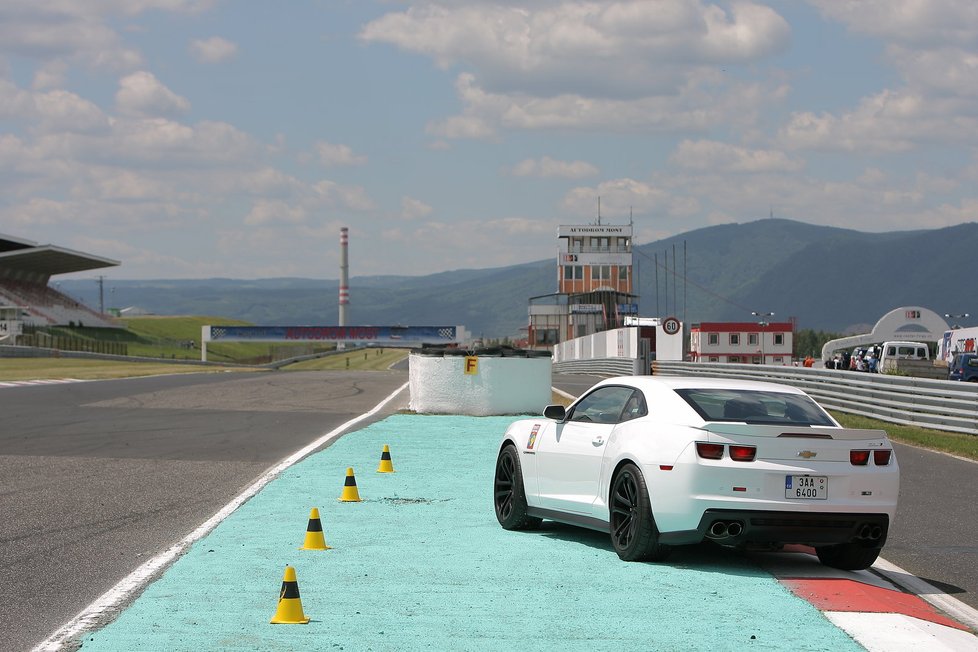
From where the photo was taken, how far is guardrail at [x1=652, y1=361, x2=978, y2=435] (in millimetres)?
21734

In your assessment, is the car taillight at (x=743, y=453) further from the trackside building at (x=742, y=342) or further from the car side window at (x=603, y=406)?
the trackside building at (x=742, y=342)

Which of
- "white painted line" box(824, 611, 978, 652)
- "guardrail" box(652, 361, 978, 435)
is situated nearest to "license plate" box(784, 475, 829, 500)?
"white painted line" box(824, 611, 978, 652)

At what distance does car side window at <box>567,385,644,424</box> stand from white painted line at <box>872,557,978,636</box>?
2.11m

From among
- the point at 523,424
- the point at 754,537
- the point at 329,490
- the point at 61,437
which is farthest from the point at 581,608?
the point at 61,437

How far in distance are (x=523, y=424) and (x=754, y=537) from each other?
2816 mm

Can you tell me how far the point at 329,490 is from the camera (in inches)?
491

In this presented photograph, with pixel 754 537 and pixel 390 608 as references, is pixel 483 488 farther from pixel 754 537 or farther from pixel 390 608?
pixel 390 608

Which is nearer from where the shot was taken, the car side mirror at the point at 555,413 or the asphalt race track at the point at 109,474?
the asphalt race track at the point at 109,474

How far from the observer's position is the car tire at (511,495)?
9945 millimetres

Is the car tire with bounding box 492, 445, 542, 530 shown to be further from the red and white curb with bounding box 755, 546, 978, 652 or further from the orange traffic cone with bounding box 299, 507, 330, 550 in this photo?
the red and white curb with bounding box 755, 546, 978, 652

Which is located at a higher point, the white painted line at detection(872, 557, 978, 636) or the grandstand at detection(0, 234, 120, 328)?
the grandstand at detection(0, 234, 120, 328)

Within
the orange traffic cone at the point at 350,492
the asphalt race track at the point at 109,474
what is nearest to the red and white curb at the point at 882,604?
the orange traffic cone at the point at 350,492

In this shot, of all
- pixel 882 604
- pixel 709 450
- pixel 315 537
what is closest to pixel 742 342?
pixel 315 537

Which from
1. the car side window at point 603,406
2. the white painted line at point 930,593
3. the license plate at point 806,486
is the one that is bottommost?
the white painted line at point 930,593
